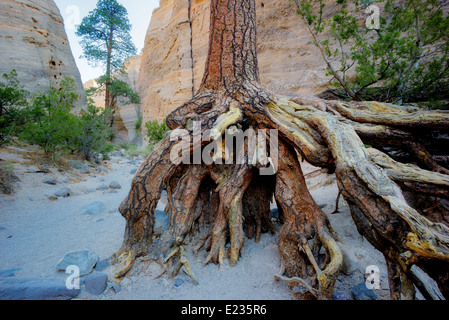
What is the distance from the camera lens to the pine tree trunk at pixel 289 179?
141 cm

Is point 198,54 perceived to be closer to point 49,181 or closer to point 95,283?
point 49,181

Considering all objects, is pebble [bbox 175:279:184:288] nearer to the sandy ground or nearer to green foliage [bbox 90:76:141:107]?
the sandy ground

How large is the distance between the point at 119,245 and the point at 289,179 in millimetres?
2374

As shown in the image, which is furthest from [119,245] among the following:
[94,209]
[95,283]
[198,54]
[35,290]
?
[198,54]

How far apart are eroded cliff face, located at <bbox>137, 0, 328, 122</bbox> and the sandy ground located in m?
3.32

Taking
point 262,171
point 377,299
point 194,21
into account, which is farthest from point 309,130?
point 194,21

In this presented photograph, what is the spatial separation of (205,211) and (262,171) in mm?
1090

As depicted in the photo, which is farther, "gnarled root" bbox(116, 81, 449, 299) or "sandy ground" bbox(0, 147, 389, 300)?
"sandy ground" bbox(0, 147, 389, 300)

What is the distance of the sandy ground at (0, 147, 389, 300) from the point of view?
1813 mm

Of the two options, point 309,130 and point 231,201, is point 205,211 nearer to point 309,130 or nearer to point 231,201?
point 231,201

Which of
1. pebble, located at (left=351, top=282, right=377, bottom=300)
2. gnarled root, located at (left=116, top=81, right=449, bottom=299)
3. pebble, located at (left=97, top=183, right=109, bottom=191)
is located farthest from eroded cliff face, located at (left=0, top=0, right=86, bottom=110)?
pebble, located at (left=351, top=282, right=377, bottom=300)

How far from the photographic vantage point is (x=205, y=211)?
2.91m

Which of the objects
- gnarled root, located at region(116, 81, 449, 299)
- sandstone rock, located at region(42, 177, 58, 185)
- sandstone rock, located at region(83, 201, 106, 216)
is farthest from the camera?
sandstone rock, located at region(42, 177, 58, 185)

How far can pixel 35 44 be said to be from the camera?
483 inches
